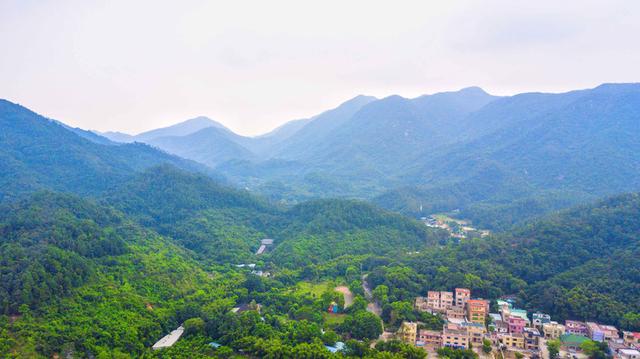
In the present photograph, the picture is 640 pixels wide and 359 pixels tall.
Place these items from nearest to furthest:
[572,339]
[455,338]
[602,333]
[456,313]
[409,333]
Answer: [602,333] → [572,339] → [455,338] → [409,333] → [456,313]

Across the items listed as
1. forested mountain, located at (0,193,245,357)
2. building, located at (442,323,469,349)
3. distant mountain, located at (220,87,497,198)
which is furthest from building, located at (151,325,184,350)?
distant mountain, located at (220,87,497,198)

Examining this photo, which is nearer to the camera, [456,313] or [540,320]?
[540,320]

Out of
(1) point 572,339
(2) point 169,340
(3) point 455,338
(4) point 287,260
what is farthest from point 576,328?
(2) point 169,340

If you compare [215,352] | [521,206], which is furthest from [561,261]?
[521,206]

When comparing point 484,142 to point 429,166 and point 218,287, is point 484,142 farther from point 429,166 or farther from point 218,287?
point 218,287

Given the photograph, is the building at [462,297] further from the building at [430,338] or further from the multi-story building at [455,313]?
the building at [430,338]

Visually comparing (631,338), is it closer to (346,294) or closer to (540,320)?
(540,320)

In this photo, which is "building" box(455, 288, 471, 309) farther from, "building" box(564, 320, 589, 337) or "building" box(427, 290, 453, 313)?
"building" box(564, 320, 589, 337)
